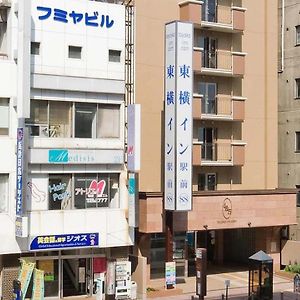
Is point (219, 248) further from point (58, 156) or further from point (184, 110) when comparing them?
point (58, 156)

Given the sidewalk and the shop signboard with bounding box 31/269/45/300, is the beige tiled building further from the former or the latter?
the shop signboard with bounding box 31/269/45/300

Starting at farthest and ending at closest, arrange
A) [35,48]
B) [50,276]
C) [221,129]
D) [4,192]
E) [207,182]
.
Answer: [221,129]
[207,182]
[50,276]
[35,48]
[4,192]

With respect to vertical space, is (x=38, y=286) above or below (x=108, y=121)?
below

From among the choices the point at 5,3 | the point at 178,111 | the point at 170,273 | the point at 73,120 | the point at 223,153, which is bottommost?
the point at 170,273

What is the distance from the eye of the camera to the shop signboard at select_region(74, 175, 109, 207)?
3119 cm

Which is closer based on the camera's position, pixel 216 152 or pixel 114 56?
pixel 114 56

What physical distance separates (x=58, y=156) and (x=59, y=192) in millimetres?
1752

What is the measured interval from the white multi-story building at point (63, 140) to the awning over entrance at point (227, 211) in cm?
131

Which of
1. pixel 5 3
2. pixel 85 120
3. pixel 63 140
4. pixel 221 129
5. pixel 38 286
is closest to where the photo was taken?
pixel 38 286

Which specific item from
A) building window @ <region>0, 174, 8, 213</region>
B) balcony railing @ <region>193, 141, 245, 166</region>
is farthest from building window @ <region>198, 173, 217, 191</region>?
building window @ <region>0, 174, 8, 213</region>

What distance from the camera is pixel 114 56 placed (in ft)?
106

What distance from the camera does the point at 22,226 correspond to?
28.4m

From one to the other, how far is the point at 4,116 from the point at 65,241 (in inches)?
254

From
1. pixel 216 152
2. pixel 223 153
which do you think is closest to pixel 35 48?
pixel 216 152
